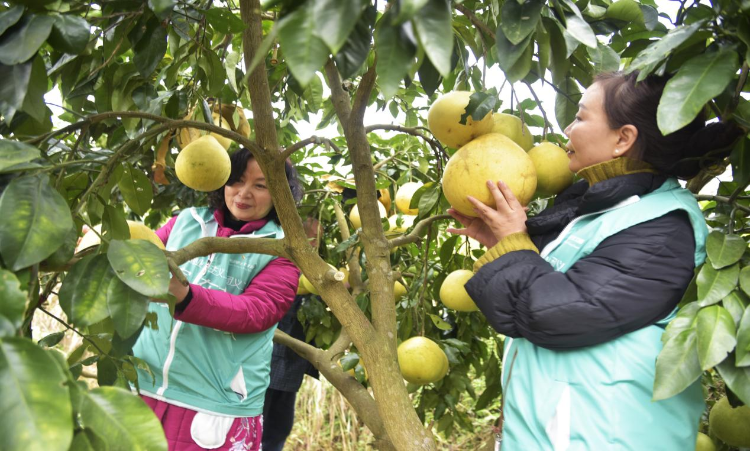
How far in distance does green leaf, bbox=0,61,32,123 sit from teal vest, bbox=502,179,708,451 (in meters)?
0.90

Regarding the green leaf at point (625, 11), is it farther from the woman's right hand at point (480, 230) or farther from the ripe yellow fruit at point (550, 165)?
the woman's right hand at point (480, 230)

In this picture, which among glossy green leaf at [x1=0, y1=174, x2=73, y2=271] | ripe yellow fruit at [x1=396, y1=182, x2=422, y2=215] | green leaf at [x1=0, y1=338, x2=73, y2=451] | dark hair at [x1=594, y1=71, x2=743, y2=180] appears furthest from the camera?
ripe yellow fruit at [x1=396, y1=182, x2=422, y2=215]

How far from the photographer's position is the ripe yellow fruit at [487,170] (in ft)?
3.80

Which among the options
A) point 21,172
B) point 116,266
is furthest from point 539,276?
point 21,172

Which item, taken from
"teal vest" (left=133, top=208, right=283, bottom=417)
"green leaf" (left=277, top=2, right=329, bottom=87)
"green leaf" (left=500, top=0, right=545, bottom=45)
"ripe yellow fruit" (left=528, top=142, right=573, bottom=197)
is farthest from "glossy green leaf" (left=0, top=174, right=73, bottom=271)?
"teal vest" (left=133, top=208, right=283, bottom=417)

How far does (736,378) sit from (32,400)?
854mm

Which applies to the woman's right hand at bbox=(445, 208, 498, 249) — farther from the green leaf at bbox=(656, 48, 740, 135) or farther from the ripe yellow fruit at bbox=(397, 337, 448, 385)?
the green leaf at bbox=(656, 48, 740, 135)

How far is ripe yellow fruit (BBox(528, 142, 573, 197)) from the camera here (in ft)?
4.20

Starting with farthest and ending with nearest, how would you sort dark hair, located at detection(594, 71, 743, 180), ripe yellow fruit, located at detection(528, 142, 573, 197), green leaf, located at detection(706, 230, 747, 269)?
ripe yellow fruit, located at detection(528, 142, 573, 197) → dark hair, located at detection(594, 71, 743, 180) → green leaf, located at detection(706, 230, 747, 269)

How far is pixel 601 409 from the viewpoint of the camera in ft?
3.37

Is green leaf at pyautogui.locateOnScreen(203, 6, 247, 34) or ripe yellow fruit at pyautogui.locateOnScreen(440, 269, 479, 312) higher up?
green leaf at pyautogui.locateOnScreen(203, 6, 247, 34)

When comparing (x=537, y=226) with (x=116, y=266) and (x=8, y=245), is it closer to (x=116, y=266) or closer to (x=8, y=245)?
(x=116, y=266)

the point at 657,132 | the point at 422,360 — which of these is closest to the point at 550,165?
the point at 657,132

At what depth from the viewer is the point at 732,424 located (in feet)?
4.97
